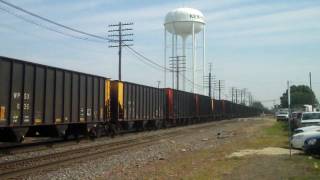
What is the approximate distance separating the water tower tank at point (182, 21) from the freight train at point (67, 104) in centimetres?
5653

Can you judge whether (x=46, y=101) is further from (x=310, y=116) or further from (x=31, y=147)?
(x=310, y=116)

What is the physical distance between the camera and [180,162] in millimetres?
15898

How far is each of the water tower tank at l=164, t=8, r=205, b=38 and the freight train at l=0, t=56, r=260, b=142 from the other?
5653 cm

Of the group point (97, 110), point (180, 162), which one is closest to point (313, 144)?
point (180, 162)

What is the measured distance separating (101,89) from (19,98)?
29.0 feet

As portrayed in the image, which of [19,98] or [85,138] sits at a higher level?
[19,98]

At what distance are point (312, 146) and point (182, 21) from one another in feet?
262

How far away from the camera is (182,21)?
3762 inches

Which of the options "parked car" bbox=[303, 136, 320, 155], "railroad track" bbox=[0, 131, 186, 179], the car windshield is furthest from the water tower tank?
"parked car" bbox=[303, 136, 320, 155]

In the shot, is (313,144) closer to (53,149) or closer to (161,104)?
(53,149)

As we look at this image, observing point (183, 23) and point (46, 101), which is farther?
point (183, 23)

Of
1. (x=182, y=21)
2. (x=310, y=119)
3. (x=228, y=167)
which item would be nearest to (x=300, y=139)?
(x=228, y=167)

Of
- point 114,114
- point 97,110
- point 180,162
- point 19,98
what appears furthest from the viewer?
point 114,114

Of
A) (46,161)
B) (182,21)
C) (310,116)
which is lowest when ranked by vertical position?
(46,161)
